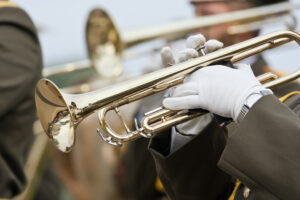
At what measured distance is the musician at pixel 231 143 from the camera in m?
1.04

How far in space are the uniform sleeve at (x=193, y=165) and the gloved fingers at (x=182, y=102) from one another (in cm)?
11

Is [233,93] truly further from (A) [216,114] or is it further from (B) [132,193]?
(B) [132,193]

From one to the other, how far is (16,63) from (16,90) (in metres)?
0.10

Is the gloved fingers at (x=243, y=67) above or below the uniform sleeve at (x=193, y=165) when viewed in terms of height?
above

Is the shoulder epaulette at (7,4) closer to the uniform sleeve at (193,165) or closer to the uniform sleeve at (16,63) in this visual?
the uniform sleeve at (16,63)

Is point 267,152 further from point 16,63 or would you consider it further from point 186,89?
point 16,63

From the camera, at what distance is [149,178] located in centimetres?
237

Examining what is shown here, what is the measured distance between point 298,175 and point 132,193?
159 cm

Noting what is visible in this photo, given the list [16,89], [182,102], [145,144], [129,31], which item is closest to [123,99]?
[182,102]

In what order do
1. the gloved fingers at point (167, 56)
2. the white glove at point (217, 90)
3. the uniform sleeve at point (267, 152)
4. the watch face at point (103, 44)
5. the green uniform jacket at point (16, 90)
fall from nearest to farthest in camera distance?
the uniform sleeve at point (267, 152) < the white glove at point (217, 90) < the gloved fingers at point (167, 56) < the green uniform jacket at point (16, 90) < the watch face at point (103, 44)

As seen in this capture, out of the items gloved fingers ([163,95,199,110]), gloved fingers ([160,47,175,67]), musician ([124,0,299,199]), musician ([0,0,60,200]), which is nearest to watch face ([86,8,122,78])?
musician ([124,0,299,199])

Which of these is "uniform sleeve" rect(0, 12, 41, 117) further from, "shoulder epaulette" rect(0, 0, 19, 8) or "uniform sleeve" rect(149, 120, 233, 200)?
"uniform sleeve" rect(149, 120, 233, 200)

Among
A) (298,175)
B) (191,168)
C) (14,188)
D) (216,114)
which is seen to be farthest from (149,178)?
(298,175)

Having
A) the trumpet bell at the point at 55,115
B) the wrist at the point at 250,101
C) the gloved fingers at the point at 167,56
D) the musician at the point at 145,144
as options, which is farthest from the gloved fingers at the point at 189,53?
the musician at the point at 145,144
